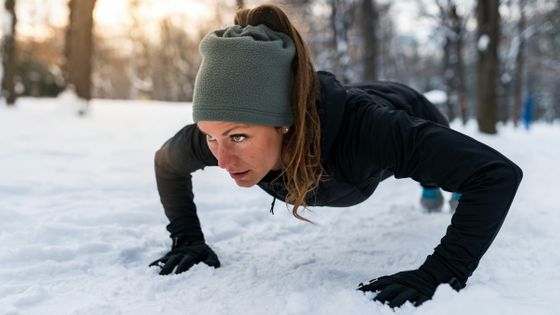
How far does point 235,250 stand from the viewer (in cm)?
242

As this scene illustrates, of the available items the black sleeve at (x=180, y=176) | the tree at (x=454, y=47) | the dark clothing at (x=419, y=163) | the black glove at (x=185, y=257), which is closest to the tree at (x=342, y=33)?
the tree at (x=454, y=47)

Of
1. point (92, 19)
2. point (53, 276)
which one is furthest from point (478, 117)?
point (53, 276)

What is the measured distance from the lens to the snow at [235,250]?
5.42ft

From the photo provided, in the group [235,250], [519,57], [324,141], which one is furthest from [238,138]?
[519,57]

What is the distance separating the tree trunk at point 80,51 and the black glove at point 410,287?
8.63m

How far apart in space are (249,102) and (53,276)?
3.65 feet

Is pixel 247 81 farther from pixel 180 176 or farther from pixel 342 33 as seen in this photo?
pixel 342 33

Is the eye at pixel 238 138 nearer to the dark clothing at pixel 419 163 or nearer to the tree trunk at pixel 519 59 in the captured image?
the dark clothing at pixel 419 163

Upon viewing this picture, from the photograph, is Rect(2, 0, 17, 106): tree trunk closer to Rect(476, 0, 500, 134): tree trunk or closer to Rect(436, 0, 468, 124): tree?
Rect(476, 0, 500, 134): tree trunk

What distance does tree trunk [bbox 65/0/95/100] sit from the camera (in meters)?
8.92

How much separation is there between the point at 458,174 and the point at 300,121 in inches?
21.6

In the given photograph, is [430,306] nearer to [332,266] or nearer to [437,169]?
[437,169]

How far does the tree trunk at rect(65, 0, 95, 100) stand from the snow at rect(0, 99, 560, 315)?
5.11 metres

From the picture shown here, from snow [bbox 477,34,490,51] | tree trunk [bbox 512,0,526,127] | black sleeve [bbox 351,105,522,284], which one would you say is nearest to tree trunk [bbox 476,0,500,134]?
snow [bbox 477,34,490,51]
